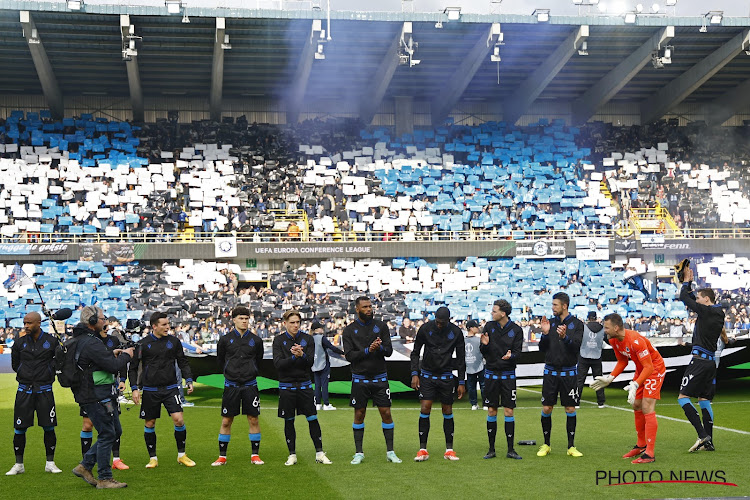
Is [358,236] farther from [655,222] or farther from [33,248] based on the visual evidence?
[655,222]

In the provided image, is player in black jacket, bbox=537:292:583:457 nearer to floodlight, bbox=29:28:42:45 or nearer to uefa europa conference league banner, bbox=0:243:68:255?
uefa europa conference league banner, bbox=0:243:68:255

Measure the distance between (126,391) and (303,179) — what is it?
67.0ft

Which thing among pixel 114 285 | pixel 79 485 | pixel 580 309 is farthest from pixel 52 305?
pixel 79 485

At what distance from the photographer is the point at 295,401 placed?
1130 centimetres

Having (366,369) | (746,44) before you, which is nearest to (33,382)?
(366,369)

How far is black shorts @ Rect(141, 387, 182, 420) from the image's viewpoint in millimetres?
11273

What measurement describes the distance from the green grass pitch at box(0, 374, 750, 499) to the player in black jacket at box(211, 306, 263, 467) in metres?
0.39

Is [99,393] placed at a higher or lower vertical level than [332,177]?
lower

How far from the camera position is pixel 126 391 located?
20656mm

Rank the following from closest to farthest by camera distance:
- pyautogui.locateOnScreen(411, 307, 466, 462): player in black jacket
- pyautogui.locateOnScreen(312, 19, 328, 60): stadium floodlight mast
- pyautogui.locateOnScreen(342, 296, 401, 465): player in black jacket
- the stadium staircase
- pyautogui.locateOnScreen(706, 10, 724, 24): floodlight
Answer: pyautogui.locateOnScreen(342, 296, 401, 465): player in black jacket → pyautogui.locateOnScreen(411, 307, 466, 462): player in black jacket → pyautogui.locateOnScreen(312, 19, 328, 60): stadium floodlight mast → pyautogui.locateOnScreen(706, 10, 724, 24): floodlight → the stadium staircase

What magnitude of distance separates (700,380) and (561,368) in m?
1.81

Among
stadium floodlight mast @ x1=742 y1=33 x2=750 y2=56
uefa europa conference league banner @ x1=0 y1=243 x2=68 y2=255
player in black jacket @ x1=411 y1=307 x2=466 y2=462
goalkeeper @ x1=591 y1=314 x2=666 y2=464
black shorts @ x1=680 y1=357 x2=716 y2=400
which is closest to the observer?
goalkeeper @ x1=591 y1=314 x2=666 y2=464

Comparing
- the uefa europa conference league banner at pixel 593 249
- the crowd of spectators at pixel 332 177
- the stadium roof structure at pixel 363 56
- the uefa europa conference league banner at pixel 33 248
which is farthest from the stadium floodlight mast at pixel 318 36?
the uefa europa conference league banner at pixel 593 249

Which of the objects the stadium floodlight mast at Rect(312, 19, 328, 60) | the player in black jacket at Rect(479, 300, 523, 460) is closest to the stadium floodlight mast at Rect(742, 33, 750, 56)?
the stadium floodlight mast at Rect(312, 19, 328, 60)
